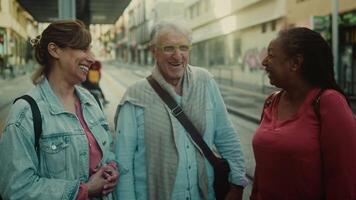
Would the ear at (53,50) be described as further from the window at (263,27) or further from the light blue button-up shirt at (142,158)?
the window at (263,27)

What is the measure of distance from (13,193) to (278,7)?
25.4m

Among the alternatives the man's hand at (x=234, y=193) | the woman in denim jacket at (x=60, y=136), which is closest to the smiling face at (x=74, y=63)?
the woman in denim jacket at (x=60, y=136)

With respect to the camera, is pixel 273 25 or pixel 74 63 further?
pixel 273 25

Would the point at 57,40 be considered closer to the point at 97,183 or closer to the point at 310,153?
the point at 97,183

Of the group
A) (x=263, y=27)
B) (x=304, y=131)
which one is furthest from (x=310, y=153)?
(x=263, y=27)

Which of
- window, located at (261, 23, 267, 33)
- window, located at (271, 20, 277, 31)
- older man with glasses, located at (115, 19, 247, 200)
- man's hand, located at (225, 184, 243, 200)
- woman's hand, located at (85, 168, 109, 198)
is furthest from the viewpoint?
window, located at (261, 23, 267, 33)

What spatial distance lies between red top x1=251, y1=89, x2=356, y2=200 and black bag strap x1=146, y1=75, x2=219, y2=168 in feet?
1.24

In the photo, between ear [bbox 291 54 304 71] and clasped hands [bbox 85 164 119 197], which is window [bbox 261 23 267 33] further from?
clasped hands [bbox 85 164 119 197]

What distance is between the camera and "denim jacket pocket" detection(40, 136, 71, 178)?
2402 millimetres

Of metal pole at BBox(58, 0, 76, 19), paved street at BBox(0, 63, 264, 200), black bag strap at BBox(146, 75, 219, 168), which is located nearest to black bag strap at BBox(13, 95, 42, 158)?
black bag strap at BBox(146, 75, 219, 168)

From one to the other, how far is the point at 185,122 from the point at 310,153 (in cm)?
80

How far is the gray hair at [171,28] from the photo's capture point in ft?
9.76

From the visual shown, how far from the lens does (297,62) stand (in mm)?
2582

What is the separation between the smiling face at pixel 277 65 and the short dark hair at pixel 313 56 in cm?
5
